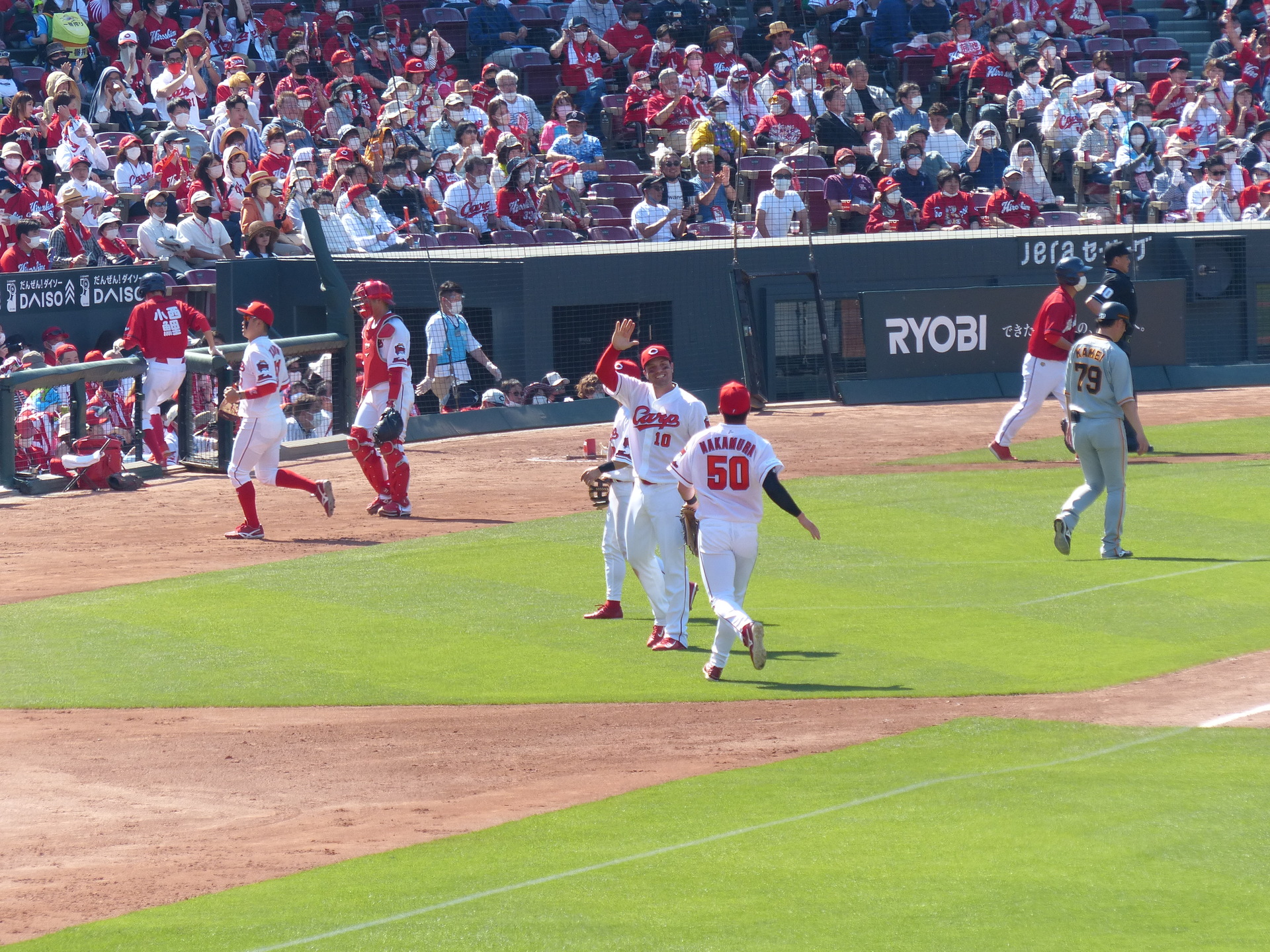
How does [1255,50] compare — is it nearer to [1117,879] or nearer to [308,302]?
[308,302]

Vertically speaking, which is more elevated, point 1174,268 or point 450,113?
point 450,113

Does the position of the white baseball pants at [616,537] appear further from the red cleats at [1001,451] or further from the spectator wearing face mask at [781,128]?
the spectator wearing face mask at [781,128]

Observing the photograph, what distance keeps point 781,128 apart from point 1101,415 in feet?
47.1

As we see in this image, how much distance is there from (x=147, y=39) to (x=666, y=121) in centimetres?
772

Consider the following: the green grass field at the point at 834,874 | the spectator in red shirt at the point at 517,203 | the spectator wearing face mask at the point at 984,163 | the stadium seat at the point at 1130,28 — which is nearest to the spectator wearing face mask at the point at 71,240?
the spectator in red shirt at the point at 517,203

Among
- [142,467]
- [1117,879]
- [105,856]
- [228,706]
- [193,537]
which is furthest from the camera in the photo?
[142,467]

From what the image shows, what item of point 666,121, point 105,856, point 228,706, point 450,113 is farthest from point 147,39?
point 105,856

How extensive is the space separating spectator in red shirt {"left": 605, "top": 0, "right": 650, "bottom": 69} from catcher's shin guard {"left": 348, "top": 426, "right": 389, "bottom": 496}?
13.5 metres

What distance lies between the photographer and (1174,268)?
942 inches

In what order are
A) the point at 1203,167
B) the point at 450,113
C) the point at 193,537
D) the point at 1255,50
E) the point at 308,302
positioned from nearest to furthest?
the point at 193,537, the point at 308,302, the point at 450,113, the point at 1203,167, the point at 1255,50

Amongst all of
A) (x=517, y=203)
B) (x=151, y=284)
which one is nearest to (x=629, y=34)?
(x=517, y=203)

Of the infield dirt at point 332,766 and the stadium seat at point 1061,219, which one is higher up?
the stadium seat at point 1061,219

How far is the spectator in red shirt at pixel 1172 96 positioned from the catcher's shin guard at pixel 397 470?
1826 cm

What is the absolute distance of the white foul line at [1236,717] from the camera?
28.8 feet
